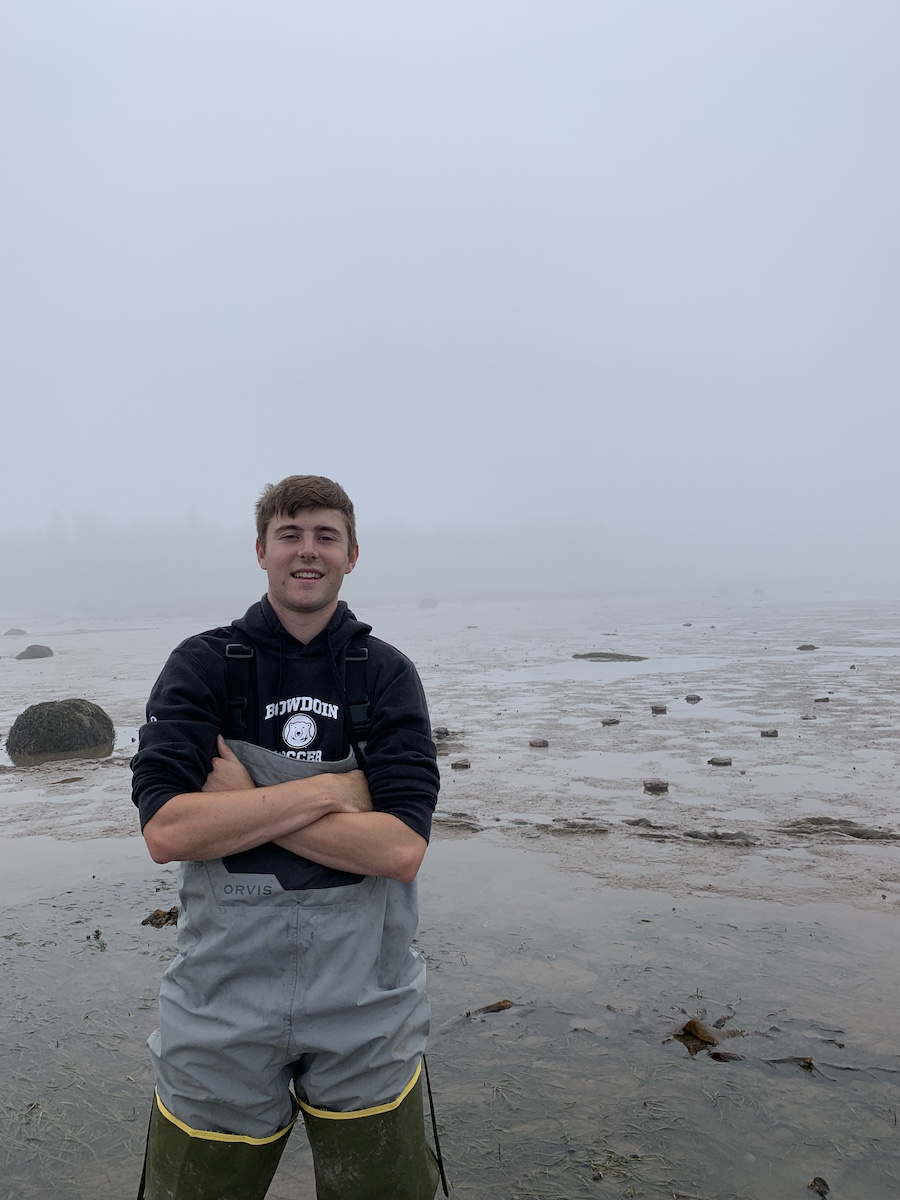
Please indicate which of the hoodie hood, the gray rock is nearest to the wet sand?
the gray rock

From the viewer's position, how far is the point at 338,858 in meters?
2.46

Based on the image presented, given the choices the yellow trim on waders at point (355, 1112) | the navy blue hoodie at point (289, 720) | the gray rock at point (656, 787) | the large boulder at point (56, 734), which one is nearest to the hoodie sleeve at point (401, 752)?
the navy blue hoodie at point (289, 720)

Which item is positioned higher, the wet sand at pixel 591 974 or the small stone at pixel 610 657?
the wet sand at pixel 591 974

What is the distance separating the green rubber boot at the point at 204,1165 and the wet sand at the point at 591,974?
98 centimetres

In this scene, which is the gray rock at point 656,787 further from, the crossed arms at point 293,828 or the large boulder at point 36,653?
the large boulder at point 36,653

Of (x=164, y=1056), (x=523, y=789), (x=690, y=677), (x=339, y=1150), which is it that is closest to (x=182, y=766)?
(x=164, y=1056)

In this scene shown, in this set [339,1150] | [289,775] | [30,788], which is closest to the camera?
[339,1150]

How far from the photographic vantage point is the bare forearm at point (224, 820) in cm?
241

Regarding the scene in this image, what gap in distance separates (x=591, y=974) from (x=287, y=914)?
2.93 m

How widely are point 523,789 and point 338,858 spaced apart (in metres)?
7.15

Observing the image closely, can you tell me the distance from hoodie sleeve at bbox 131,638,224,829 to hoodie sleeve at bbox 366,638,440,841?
0.50 m

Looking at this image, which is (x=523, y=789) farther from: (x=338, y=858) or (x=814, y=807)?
(x=338, y=858)

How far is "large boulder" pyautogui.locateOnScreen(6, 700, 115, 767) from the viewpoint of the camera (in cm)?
1248

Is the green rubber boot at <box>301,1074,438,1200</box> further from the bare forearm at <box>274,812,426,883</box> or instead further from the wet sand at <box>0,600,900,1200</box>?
the wet sand at <box>0,600,900,1200</box>
